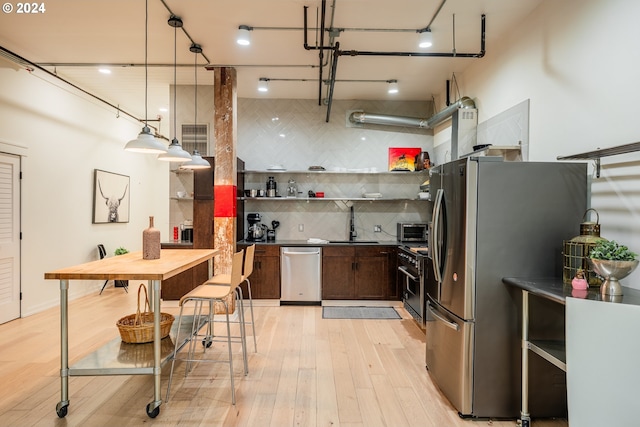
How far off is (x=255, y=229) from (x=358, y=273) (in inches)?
70.7

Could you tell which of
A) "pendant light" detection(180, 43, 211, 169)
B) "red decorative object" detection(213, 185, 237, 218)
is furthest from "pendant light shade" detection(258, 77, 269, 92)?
"red decorative object" detection(213, 185, 237, 218)

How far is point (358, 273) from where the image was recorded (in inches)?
206

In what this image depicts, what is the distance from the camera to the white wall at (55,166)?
459 cm

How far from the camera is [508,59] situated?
3730 millimetres

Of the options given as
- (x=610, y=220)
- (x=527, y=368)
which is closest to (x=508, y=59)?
(x=610, y=220)

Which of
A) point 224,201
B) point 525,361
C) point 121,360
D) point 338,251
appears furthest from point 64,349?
point 338,251

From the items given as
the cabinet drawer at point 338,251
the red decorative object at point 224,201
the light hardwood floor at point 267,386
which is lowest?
the light hardwood floor at point 267,386

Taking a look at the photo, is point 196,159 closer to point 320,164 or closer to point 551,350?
point 320,164

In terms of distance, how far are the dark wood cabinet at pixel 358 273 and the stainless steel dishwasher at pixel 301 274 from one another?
11cm

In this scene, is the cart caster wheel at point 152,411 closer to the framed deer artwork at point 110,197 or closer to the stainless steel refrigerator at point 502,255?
the stainless steel refrigerator at point 502,255

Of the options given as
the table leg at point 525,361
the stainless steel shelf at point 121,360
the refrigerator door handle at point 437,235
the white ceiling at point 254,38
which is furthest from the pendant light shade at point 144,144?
the table leg at point 525,361

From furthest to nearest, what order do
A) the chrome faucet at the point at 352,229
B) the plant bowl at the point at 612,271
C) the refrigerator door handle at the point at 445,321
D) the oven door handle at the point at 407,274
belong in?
the chrome faucet at the point at 352,229 < the oven door handle at the point at 407,274 < the refrigerator door handle at the point at 445,321 < the plant bowl at the point at 612,271

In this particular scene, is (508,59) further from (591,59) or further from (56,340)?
(56,340)

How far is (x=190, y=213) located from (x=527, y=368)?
4875 mm
